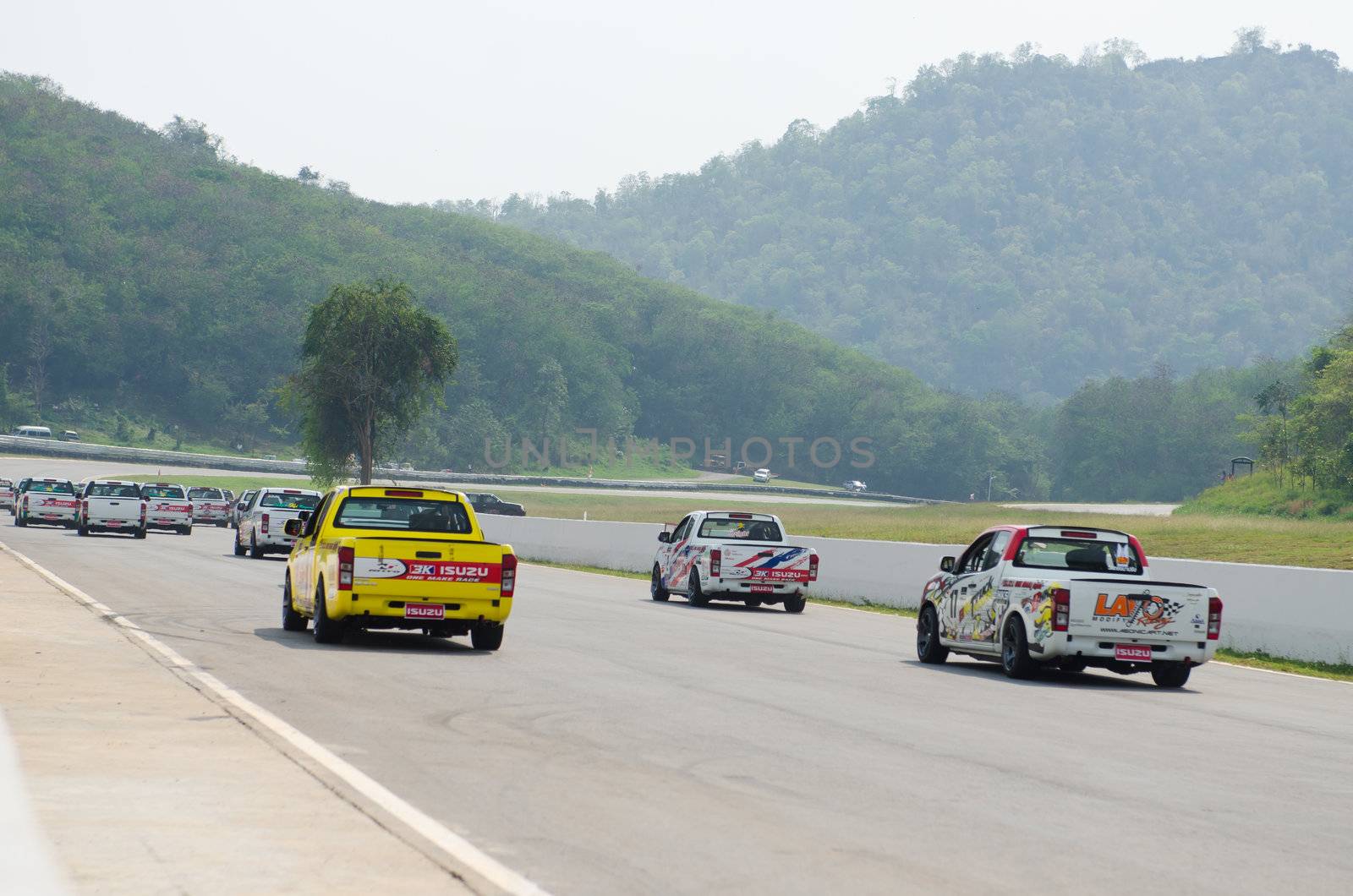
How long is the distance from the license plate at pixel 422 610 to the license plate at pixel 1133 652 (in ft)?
22.1

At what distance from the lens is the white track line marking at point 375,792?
22.6ft

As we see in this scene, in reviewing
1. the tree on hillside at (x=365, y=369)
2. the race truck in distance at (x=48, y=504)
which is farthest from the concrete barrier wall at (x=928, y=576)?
the tree on hillside at (x=365, y=369)

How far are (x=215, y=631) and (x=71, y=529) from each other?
120ft

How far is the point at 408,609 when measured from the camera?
1722 centimetres

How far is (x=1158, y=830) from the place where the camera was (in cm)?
852

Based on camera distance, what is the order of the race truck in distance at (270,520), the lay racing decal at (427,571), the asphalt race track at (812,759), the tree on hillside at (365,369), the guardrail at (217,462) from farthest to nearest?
the guardrail at (217,462)
the tree on hillside at (365,369)
the race truck in distance at (270,520)
the lay racing decal at (427,571)
the asphalt race track at (812,759)

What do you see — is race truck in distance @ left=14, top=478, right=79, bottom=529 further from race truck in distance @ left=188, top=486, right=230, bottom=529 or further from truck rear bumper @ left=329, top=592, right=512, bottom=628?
truck rear bumper @ left=329, top=592, right=512, bottom=628

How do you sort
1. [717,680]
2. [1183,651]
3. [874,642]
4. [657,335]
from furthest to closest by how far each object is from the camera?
[657,335]
[874,642]
[1183,651]
[717,680]

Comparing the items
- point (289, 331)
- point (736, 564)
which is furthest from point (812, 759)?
point (289, 331)

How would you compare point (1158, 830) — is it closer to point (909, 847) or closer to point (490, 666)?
point (909, 847)

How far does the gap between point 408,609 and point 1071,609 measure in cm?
654

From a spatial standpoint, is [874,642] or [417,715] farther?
[874,642]

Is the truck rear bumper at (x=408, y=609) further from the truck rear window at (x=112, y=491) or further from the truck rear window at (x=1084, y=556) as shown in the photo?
the truck rear window at (x=112, y=491)

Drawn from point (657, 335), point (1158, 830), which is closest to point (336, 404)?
point (1158, 830)
